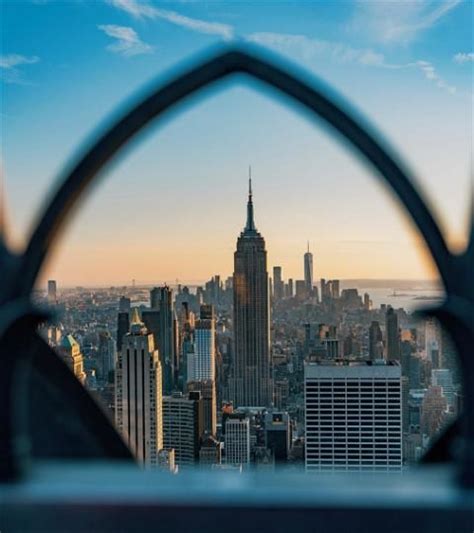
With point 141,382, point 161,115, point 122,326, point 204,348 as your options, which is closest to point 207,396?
point 204,348

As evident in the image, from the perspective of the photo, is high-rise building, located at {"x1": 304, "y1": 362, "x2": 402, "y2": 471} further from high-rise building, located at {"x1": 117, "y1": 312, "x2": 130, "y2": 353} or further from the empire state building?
the empire state building

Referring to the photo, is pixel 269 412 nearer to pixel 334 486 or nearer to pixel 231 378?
pixel 231 378

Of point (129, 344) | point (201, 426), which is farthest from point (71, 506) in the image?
point (201, 426)

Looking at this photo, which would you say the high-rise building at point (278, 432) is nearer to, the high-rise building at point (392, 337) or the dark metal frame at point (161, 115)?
the high-rise building at point (392, 337)

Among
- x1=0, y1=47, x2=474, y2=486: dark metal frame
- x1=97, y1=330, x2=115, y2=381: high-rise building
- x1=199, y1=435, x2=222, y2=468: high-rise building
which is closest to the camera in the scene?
x1=0, y1=47, x2=474, y2=486: dark metal frame

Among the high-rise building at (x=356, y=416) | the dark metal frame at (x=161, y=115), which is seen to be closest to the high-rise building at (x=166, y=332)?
the high-rise building at (x=356, y=416)

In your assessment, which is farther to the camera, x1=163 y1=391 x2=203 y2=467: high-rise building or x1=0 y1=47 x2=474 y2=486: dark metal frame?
x1=163 y1=391 x2=203 y2=467: high-rise building

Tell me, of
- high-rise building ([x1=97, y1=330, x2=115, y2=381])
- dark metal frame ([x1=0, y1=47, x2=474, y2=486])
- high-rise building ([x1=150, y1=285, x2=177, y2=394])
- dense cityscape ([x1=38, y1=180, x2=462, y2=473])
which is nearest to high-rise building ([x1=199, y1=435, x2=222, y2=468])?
dense cityscape ([x1=38, y1=180, x2=462, y2=473])
